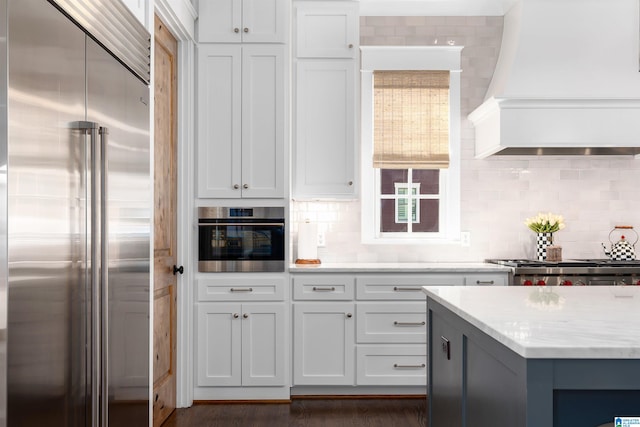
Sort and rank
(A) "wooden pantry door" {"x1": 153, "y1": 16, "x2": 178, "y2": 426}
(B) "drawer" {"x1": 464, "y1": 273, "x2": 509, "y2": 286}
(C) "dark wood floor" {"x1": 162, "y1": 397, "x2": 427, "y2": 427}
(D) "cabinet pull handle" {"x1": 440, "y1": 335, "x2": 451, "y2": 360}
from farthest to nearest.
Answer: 1. (B) "drawer" {"x1": 464, "y1": 273, "x2": 509, "y2": 286}
2. (C) "dark wood floor" {"x1": 162, "y1": 397, "x2": 427, "y2": 427}
3. (A) "wooden pantry door" {"x1": 153, "y1": 16, "x2": 178, "y2": 426}
4. (D) "cabinet pull handle" {"x1": 440, "y1": 335, "x2": 451, "y2": 360}

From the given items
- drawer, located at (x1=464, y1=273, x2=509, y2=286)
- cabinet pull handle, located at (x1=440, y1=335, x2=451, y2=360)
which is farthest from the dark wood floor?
cabinet pull handle, located at (x1=440, y1=335, x2=451, y2=360)

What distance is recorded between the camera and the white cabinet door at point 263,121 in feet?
13.2

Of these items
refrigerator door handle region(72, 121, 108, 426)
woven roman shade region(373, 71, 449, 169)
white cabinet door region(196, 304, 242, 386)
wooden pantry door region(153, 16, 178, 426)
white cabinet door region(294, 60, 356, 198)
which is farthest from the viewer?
woven roman shade region(373, 71, 449, 169)

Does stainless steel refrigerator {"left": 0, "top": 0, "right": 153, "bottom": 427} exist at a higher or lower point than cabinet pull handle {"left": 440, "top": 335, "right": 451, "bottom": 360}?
higher

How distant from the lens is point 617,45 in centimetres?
415

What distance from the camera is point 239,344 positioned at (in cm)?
396

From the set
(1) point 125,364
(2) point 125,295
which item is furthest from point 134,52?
(1) point 125,364

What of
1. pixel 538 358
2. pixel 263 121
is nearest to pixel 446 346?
pixel 538 358

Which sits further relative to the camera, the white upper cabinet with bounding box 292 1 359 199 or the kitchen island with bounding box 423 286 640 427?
the white upper cabinet with bounding box 292 1 359 199

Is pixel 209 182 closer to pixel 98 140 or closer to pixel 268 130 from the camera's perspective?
pixel 268 130

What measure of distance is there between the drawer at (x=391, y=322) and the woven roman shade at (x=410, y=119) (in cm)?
113

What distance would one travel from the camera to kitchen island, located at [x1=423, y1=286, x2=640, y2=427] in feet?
4.94

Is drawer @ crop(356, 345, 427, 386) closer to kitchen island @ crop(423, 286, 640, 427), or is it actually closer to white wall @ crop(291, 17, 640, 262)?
white wall @ crop(291, 17, 640, 262)

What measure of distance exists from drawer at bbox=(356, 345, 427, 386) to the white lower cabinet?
533 mm
